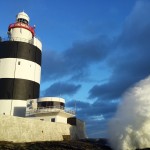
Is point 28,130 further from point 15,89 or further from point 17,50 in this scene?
point 17,50

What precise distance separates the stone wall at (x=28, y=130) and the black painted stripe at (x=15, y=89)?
26.7 feet

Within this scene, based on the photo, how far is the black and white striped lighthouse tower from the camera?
3938 cm

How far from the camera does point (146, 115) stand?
25.6 m

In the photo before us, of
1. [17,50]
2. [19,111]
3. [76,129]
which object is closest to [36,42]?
[17,50]

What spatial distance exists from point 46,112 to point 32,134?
7278mm

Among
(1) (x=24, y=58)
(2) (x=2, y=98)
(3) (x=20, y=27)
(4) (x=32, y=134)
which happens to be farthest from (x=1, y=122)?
(3) (x=20, y=27)

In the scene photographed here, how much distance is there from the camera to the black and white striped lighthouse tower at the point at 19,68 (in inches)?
1550

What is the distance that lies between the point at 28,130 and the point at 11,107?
1066cm

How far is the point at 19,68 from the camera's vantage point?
40469 millimetres

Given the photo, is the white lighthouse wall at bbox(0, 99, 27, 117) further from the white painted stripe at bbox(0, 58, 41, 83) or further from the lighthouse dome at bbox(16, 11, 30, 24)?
the lighthouse dome at bbox(16, 11, 30, 24)

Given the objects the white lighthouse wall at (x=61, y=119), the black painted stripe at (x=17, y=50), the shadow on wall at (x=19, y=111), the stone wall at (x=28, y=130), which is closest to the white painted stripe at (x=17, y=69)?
the black painted stripe at (x=17, y=50)

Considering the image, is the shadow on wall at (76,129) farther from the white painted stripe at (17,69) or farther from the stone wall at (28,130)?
the white painted stripe at (17,69)

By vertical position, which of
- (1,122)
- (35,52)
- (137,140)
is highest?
(35,52)

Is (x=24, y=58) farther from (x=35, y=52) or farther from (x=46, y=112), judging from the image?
(x=46, y=112)
